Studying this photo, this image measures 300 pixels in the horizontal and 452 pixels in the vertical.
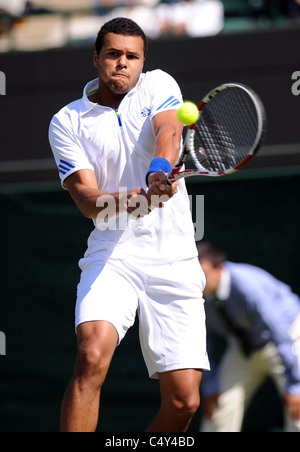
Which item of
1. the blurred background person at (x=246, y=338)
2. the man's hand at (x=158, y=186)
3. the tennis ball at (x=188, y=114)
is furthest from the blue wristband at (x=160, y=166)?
the blurred background person at (x=246, y=338)

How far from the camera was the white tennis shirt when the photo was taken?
3477 millimetres

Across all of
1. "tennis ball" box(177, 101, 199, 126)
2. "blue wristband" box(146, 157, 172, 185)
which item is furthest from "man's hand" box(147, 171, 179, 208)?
"tennis ball" box(177, 101, 199, 126)

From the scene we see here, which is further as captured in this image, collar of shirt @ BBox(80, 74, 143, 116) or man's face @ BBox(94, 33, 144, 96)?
collar of shirt @ BBox(80, 74, 143, 116)

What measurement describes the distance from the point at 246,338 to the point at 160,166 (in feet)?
8.13

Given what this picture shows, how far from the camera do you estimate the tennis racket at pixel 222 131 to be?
358cm

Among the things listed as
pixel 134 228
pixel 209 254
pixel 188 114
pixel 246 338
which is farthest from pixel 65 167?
pixel 246 338

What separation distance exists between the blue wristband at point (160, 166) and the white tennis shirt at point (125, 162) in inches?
11.2

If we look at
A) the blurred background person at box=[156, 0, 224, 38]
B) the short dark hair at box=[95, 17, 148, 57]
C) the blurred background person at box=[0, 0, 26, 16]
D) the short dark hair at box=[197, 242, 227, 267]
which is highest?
the blurred background person at box=[0, 0, 26, 16]

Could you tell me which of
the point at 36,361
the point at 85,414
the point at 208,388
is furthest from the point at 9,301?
the point at 85,414

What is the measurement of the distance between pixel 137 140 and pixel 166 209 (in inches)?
12.8

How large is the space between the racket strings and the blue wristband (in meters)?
0.36

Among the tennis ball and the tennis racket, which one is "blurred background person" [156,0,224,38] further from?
the tennis ball

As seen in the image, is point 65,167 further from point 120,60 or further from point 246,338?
point 246,338

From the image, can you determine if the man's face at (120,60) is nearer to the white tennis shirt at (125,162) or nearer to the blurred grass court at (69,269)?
the white tennis shirt at (125,162)
